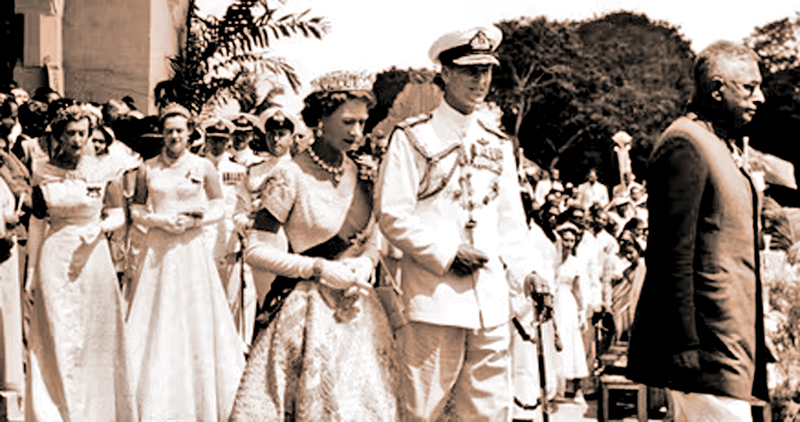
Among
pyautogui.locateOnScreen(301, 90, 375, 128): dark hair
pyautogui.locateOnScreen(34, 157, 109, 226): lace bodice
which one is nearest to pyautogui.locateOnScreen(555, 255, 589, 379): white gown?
pyautogui.locateOnScreen(34, 157, 109, 226): lace bodice

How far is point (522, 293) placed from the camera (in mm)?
7355

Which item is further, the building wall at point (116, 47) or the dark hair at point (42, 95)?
the building wall at point (116, 47)

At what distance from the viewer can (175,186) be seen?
1059cm

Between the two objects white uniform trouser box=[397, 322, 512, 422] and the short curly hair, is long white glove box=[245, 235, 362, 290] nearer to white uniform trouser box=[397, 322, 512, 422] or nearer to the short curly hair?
white uniform trouser box=[397, 322, 512, 422]

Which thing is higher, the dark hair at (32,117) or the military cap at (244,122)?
the dark hair at (32,117)

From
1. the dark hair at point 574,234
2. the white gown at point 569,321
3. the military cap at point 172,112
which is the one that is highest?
the military cap at point 172,112

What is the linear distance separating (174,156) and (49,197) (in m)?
1.05

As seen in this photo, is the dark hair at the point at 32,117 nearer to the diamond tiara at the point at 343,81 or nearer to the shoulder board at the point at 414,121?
the shoulder board at the point at 414,121

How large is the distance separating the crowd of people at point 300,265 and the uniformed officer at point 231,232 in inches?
1.0

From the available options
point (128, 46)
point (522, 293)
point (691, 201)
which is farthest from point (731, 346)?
point (128, 46)

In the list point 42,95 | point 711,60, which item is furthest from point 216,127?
point 711,60

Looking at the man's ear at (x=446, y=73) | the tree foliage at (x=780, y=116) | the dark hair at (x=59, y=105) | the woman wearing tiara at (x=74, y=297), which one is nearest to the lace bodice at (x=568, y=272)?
the woman wearing tiara at (x=74, y=297)

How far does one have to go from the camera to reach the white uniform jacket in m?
7.06

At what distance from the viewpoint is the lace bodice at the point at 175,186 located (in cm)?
1058
